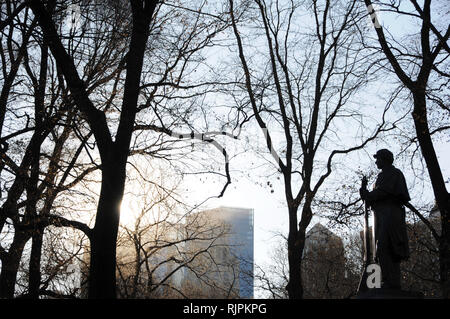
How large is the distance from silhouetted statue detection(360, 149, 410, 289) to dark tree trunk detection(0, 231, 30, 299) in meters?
8.27

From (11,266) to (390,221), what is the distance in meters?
8.96

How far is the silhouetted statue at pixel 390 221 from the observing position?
Result: 8695 mm

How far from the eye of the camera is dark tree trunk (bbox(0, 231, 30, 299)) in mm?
12734

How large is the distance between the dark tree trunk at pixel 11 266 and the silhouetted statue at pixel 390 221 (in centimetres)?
827

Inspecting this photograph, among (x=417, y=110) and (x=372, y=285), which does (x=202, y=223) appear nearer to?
(x=417, y=110)

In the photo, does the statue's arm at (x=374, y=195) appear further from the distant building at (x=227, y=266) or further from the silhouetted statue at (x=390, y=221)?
the distant building at (x=227, y=266)

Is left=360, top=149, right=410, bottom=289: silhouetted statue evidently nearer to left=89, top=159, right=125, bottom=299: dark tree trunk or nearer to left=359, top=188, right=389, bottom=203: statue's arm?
left=359, top=188, right=389, bottom=203: statue's arm

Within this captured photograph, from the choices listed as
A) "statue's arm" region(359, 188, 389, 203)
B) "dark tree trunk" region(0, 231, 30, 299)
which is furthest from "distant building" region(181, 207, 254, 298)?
"statue's arm" region(359, 188, 389, 203)

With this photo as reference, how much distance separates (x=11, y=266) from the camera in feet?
42.6

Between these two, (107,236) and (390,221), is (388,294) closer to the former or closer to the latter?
(390,221)

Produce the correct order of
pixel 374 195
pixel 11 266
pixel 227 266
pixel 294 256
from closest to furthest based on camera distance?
pixel 374 195 < pixel 11 266 < pixel 294 256 < pixel 227 266

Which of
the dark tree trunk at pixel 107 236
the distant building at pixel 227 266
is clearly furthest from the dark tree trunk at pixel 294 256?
the dark tree trunk at pixel 107 236

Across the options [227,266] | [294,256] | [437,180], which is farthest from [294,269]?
[227,266]

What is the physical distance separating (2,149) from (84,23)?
366cm
